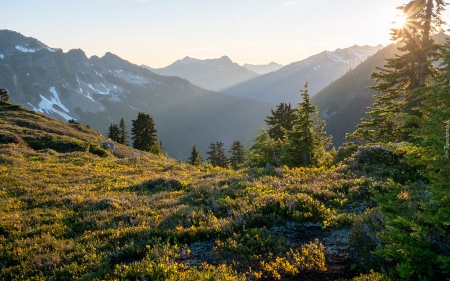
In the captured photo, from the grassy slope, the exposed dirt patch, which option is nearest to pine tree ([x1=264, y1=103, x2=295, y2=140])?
the grassy slope

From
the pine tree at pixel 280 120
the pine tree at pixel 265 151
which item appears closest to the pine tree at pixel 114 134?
the pine tree at pixel 280 120

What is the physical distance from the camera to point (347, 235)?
7.52 metres

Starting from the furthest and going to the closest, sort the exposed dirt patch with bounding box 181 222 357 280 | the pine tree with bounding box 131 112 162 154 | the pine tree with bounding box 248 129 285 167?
the pine tree with bounding box 131 112 162 154 < the pine tree with bounding box 248 129 285 167 < the exposed dirt patch with bounding box 181 222 357 280

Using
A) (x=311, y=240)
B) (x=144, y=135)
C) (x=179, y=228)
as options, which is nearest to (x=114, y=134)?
(x=144, y=135)

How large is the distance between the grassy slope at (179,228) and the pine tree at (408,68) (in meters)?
8.85

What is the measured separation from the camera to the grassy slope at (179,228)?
6.36m

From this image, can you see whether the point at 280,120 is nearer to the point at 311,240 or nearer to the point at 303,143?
the point at 303,143

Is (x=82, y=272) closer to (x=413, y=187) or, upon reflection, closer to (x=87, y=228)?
(x=87, y=228)

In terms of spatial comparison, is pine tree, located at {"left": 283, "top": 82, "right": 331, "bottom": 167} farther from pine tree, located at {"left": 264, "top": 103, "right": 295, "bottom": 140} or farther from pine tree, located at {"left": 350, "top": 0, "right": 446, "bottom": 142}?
pine tree, located at {"left": 264, "top": 103, "right": 295, "bottom": 140}

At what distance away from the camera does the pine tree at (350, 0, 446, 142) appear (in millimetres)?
19828

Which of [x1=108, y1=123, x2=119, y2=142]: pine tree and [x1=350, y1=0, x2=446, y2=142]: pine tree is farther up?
[x1=350, y1=0, x2=446, y2=142]: pine tree

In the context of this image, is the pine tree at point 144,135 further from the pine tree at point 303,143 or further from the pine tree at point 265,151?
the pine tree at point 303,143

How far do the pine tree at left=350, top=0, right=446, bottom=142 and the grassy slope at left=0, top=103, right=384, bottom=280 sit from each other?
29.0 feet

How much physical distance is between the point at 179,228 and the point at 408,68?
20.9 m
